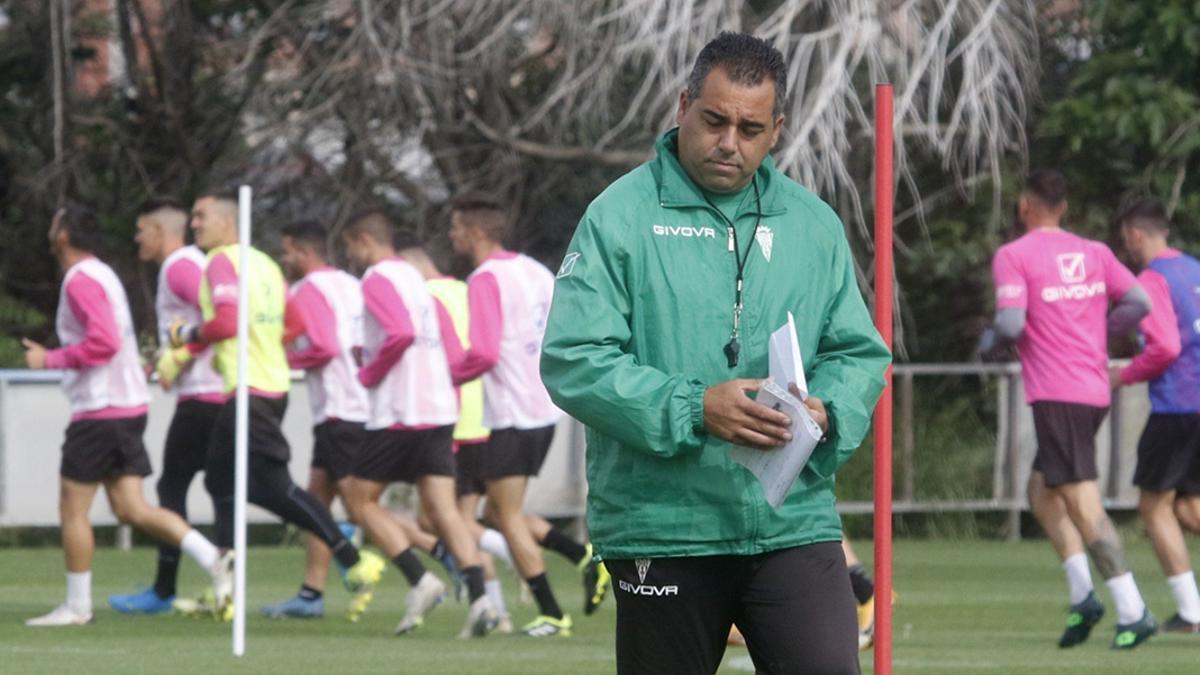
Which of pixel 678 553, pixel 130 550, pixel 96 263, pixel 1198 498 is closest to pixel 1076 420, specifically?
pixel 1198 498

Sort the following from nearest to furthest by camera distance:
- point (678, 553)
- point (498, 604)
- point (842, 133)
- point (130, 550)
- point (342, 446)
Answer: point (678, 553) < point (498, 604) < point (342, 446) < point (842, 133) < point (130, 550)

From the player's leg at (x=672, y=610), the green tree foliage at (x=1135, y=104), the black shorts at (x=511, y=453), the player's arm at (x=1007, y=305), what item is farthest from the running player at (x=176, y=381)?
the green tree foliage at (x=1135, y=104)

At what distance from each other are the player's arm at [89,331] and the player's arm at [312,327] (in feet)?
3.91

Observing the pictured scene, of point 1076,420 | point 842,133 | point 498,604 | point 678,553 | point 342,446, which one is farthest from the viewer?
point 842,133

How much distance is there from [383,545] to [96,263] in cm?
207

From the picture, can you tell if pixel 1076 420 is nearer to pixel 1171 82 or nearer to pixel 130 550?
pixel 1171 82

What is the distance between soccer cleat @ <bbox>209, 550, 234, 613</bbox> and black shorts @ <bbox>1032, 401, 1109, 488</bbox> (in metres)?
4.19

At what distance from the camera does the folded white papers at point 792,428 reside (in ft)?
15.9

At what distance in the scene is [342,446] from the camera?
13.1 m

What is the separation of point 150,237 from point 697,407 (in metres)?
8.31

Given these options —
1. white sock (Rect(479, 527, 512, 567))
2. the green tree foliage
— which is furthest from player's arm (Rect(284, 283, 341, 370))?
the green tree foliage

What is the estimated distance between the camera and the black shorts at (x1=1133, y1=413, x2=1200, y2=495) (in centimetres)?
1223

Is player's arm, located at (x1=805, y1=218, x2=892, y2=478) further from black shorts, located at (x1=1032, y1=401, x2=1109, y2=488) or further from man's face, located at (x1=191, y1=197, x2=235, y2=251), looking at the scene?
man's face, located at (x1=191, y1=197, x2=235, y2=251)

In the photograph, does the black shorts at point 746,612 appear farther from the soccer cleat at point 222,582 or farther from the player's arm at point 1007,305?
the soccer cleat at point 222,582
